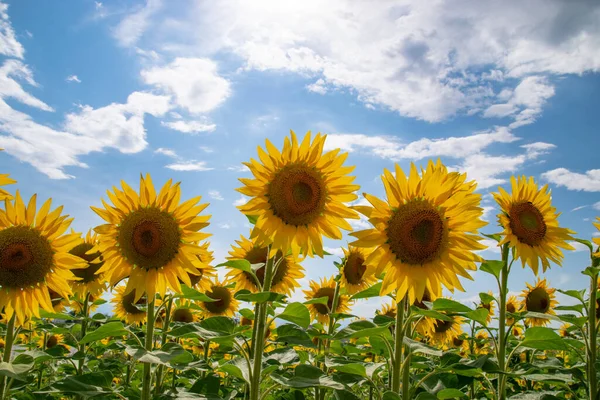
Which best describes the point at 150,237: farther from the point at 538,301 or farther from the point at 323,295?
the point at 538,301

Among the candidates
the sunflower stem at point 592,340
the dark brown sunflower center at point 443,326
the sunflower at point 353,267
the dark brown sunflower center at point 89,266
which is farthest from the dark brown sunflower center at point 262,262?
the dark brown sunflower center at point 443,326

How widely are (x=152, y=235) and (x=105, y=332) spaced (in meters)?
1.00

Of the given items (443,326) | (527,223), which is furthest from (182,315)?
(527,223)

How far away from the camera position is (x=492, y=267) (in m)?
4.60

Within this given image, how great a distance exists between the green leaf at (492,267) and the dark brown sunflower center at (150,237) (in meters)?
3.05

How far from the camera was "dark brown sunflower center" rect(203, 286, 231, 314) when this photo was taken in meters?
7.90

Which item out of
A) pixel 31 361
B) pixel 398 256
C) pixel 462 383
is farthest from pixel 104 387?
pixel 462 383

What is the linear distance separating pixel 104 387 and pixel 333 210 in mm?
2477

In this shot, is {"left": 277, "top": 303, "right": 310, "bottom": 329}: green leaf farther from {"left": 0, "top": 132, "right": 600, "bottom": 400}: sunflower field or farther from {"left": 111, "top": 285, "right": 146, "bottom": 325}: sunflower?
{"left": 111, "top": 285, "right": 146, "bottom": 325}: sunflower

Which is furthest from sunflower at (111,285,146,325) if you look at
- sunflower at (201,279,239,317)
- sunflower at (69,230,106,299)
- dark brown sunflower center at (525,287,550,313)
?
dark brown sunflower center at (525,287,550,313)

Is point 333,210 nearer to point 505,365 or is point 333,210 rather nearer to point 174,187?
point 174,187

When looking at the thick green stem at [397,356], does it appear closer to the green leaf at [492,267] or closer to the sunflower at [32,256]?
the green leaf at [492,267]

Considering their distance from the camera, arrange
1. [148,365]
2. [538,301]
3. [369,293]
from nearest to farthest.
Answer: [148,365] < [369,293] < [538,301]

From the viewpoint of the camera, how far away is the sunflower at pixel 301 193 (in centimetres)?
418
